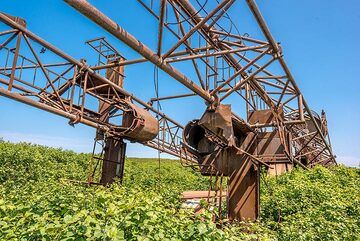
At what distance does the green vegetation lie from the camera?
3.11 meters

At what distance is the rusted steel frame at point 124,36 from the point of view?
144 inches

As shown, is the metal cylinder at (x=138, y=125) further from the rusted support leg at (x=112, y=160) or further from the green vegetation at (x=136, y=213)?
the green vegetation at (x=136, y=213)

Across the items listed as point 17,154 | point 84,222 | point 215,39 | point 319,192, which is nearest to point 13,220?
point 84,222

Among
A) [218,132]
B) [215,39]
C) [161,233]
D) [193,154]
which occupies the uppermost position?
[215,39]

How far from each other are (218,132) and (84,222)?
4338mm

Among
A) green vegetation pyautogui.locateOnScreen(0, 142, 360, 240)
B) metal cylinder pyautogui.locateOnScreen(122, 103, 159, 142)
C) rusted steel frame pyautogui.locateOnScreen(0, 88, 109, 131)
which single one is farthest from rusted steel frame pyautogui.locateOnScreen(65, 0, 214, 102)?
metal cylinder pyautogui.locateOnScreen(122, 103, 159, 142)

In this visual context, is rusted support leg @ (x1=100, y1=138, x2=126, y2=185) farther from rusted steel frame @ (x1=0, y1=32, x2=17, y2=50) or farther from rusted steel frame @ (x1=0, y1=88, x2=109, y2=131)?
rusted steel frame @ (x1=0, y1=32, x2=17, y2=50)

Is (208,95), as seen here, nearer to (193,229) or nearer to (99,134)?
(193,229)

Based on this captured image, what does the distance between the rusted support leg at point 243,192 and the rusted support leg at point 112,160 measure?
14.8ft

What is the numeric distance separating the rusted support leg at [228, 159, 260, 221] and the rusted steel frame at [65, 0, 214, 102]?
3391 millimetres

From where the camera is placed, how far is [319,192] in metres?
10.8

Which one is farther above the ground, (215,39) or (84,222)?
(215,39)

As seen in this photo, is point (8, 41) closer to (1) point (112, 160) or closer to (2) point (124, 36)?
(2) point (124, 36)

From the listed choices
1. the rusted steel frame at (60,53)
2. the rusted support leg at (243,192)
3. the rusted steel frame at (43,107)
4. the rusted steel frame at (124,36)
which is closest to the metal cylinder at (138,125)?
the rusted steel frame at (60,53)
